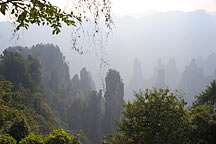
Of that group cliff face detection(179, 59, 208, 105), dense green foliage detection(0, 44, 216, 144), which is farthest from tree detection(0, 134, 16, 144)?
cliff face detection(179, 59, 208, 105)

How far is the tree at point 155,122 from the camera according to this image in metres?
7.76


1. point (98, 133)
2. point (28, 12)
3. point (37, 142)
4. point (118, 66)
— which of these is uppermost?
point (118, 66)

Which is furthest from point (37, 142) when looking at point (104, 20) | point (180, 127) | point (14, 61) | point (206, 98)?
point (14, 61)

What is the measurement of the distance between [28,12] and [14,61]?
978 inches

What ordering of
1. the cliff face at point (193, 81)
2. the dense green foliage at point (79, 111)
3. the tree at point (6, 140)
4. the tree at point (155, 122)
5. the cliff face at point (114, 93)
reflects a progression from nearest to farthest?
the tree at point (6, 140)
the tree at point (155, 122)
the dense green foliage at point (79, 111)
the cliff face at point (114, 93)
the cliff face at point (193, 81)

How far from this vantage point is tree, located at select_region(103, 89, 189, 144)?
776cm

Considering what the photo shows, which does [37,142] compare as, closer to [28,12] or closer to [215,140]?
[28,12]

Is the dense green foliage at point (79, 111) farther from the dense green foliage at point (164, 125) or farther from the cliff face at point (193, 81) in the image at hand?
the cliff face at point (193, 81)

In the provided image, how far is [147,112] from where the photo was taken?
28.2 ft

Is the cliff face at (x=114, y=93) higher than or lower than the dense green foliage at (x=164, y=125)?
higher

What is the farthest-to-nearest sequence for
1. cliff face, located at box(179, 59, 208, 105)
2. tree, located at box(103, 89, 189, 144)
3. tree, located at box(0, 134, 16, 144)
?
cliff face, located at box(179, 59, 208, 105) < tree, located at box(103, 89, 189, 144) < tree, located at box(0, 134, 16, 144)

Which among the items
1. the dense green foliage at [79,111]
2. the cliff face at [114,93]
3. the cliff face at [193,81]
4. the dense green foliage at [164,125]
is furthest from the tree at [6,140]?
the cliff face at [193,81]

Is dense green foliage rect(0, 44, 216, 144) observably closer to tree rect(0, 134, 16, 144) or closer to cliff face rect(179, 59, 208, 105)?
tree rect(0, 134, 16, 144)

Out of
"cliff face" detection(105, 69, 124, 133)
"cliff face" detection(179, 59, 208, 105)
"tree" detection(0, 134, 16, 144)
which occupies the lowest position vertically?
"tree" detection(0, 134, 16, 144)
